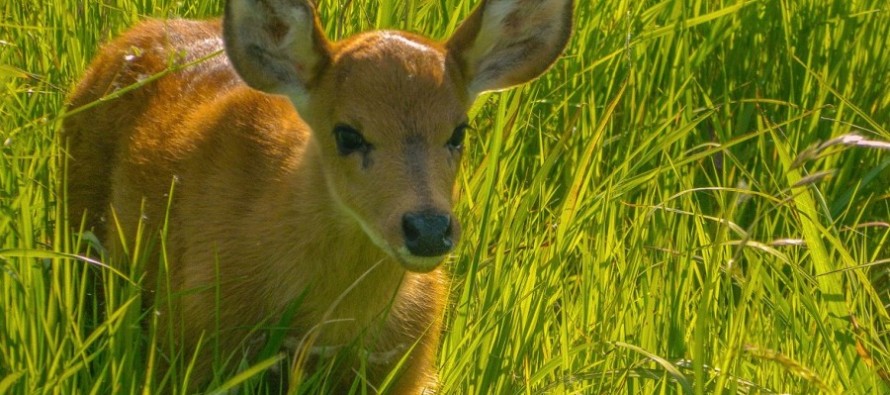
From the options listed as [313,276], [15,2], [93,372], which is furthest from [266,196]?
[15,2]

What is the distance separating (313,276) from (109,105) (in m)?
1.19

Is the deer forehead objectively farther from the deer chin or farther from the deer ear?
the deer chin

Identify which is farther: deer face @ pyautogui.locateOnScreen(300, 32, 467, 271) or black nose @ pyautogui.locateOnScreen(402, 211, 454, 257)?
deer face @ pyautogui.locateOnScreen(300, 32, 467, 271)

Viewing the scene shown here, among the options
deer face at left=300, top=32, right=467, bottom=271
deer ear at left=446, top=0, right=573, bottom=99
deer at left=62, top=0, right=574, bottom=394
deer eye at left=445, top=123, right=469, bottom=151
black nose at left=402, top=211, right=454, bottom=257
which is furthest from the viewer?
deer ear at left=446, top=0, right=573, bottom=99

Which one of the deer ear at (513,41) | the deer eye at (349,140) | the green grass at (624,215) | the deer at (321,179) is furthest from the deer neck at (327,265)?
the deer ear at (513,41)

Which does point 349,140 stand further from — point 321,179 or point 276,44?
point 276,44

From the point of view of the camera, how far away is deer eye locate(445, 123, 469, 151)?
3920 mm

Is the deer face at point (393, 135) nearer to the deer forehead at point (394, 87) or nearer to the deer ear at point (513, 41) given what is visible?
the deer forehead at point (394, 87)

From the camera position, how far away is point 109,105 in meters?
4.80

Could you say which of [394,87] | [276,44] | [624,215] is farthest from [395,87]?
[624,215]

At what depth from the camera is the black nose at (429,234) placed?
3.42 m

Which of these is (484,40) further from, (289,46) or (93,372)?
(93,372)

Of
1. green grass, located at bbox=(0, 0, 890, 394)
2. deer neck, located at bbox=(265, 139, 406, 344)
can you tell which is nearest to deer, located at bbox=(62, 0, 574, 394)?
deer neck, located at bbox=(265, 139, 406, 344)

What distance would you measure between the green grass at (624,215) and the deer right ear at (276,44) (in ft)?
1.96
